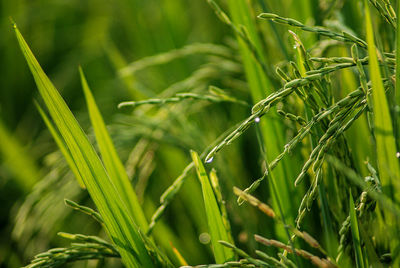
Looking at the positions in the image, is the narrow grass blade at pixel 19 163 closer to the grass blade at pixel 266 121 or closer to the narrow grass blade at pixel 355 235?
the grass blade at pixel 266 121

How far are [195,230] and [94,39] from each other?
3.58 feet

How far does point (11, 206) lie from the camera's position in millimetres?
1395

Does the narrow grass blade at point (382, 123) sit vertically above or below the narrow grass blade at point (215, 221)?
above

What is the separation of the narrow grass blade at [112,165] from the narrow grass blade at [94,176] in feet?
0.29

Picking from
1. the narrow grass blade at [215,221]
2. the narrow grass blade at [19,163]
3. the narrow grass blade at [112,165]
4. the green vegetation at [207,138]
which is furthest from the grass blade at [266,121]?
the narrow grass blade at [19,163]

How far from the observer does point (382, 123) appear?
450 mm

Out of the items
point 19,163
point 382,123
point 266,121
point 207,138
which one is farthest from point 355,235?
point 19,163

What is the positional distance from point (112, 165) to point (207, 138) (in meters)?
0.48

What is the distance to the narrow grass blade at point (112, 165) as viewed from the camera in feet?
2.15

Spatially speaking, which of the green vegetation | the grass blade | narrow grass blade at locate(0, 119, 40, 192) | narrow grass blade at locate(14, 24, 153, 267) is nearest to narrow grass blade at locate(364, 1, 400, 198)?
the green vegetation

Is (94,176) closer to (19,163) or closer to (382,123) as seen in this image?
(382,123)

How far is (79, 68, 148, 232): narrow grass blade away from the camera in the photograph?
2.15ft

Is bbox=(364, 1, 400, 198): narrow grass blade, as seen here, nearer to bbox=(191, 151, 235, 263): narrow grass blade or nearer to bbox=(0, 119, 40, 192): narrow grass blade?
bbox=(191, 151, 235, 263): narrow grass blade

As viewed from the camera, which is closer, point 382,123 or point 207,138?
point 382,123
